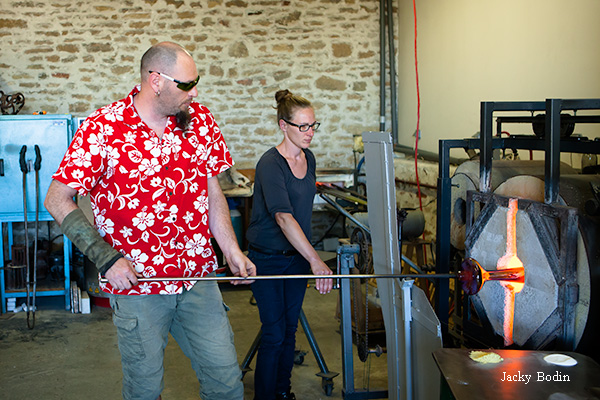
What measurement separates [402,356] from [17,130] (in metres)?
4.15

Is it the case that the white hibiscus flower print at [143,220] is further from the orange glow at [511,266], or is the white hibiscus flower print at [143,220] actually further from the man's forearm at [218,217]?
the orange glow at [511,266]

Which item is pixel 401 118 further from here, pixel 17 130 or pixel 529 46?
pixel 17 130

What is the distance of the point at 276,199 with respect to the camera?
332 cm

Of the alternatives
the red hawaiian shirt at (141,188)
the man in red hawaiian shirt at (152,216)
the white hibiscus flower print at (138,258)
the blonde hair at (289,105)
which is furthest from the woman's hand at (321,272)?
the white hibiscus flower print at (138,258)

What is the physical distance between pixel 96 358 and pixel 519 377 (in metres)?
3.35

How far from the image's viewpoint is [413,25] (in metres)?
7.02

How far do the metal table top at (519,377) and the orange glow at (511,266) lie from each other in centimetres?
49

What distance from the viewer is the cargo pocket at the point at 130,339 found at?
2.63 meters

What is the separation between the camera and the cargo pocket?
8.64 ft

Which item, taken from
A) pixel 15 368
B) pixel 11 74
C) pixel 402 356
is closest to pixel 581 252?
pixel 402 356

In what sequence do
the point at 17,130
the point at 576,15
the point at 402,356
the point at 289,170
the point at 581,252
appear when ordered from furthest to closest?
1. the point at 17,130
2. the point at 576,15
3. the point at 289,170
4. the point at 402,356
5. the point at 581,252

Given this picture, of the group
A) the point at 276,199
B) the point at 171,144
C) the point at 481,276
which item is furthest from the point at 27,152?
the point at 481,276

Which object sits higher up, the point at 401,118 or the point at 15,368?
the point at 401,118

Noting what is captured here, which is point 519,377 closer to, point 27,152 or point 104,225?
point 104,225
